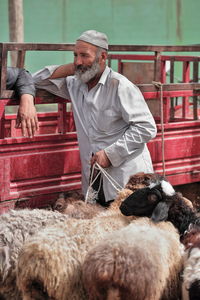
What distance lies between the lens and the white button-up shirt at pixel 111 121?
5586mm

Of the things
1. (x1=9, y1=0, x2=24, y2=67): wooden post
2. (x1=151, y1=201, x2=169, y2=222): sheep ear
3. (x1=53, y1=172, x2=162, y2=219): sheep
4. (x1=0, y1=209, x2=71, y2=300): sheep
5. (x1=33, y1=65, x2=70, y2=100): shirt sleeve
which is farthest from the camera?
(x1=9, y1=0, x2=24, y2=67): wooden post

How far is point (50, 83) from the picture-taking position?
19.3 ft

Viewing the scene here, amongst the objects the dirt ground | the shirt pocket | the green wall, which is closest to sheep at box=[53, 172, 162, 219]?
the shirt pocket

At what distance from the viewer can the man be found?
5582mm

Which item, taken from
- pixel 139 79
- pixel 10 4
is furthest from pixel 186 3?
pixel 139 79

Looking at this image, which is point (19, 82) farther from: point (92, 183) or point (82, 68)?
point (92, 183)

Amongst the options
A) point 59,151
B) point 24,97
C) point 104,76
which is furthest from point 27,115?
point 104,76

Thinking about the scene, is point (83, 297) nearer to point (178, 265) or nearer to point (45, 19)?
point (178, 265)

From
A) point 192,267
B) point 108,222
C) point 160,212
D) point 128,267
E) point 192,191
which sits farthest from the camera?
point 192,191

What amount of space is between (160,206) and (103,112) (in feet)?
4.45

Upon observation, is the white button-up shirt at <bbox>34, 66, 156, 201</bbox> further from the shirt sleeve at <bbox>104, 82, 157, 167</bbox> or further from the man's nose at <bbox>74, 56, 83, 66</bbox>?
the man's nose at <bbox>74, 56, 83, 66</bbox>

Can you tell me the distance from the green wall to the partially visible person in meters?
9.62

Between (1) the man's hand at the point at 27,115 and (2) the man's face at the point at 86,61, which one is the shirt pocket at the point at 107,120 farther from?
(1) the man's hand at the point at 27,115

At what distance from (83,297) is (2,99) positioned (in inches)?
82.2
